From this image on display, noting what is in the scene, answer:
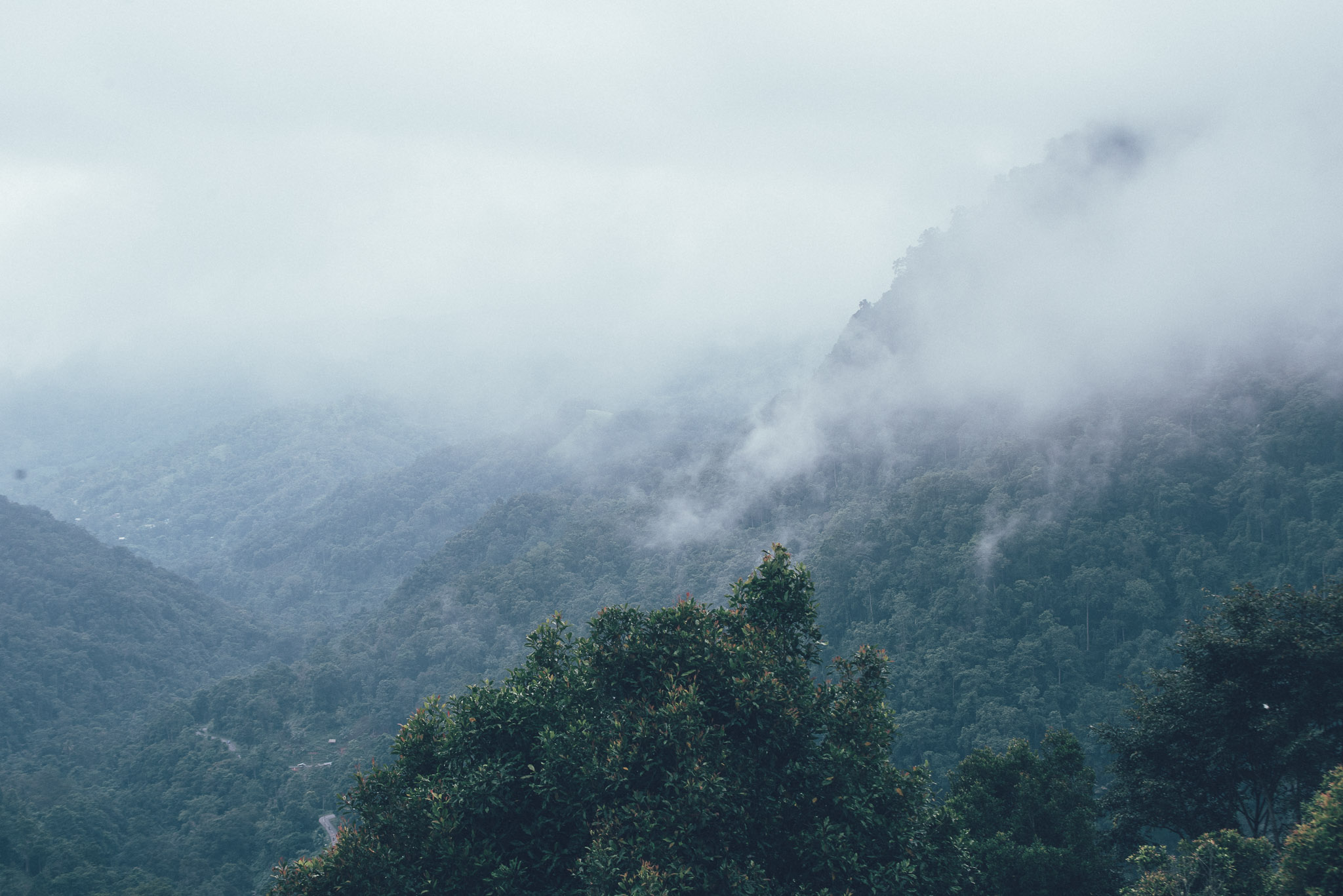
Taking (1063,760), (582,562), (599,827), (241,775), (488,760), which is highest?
(582,562)

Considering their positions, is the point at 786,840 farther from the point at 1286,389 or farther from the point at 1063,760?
the point at 1286,389

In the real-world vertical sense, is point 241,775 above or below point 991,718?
above

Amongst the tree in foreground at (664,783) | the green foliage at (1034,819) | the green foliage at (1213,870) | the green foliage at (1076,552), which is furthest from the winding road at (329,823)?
the green foliage at (1213,870)

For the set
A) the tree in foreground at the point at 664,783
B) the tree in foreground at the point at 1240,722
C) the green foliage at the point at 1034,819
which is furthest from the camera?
the green foliage at the point at 1034,819

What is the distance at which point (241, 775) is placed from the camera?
70625 mm

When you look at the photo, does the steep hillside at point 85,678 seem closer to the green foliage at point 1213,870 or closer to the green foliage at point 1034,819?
the green foliage at point 1034,819

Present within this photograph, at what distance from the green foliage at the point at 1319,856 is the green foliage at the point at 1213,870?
682 mm

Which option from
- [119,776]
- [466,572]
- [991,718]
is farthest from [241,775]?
[991,718]

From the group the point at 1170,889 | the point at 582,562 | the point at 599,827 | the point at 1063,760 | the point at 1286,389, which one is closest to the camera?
the point at 599,827

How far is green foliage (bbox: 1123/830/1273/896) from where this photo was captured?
47.4ft

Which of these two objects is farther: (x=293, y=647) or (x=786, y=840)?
(x=293, y=647)

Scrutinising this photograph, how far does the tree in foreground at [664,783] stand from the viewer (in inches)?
514

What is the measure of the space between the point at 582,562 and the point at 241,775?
147 ft

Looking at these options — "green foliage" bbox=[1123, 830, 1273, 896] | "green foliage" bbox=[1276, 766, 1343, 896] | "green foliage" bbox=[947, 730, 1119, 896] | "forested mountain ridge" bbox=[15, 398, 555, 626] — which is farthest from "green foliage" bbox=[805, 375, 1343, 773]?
"forested mountain ridge" bbox=[15, 398, 555, 626]
